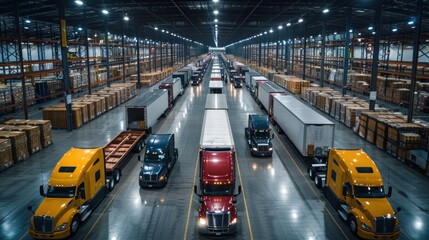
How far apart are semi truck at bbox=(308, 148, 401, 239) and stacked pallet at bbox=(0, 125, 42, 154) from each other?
1962 cm

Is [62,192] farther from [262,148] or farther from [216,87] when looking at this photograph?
[216,87]

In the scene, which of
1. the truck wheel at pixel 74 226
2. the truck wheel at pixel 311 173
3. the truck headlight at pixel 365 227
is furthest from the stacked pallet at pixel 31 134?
the truck headlight at pixel 365 227

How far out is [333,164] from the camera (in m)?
16.1

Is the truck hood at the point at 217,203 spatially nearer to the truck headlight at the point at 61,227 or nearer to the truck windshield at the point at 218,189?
the truck windshield at the point at 218,189

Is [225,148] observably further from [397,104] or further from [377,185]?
[397,104]

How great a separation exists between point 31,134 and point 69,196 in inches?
487

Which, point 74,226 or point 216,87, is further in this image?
point 216,87

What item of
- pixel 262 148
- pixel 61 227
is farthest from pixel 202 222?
pixel 262 148

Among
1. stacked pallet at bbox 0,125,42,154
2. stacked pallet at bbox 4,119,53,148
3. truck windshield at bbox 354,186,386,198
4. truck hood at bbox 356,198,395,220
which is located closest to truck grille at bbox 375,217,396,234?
truck hood at bbox 356,198,395,220

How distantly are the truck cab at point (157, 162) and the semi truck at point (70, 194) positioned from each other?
205 cm

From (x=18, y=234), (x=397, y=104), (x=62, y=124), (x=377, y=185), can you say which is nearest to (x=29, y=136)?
(x=62, y=124)

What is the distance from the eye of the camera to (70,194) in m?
13.9

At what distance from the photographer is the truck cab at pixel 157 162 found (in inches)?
714

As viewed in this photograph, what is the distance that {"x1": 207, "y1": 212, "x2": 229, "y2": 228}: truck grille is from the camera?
13.5 meters
